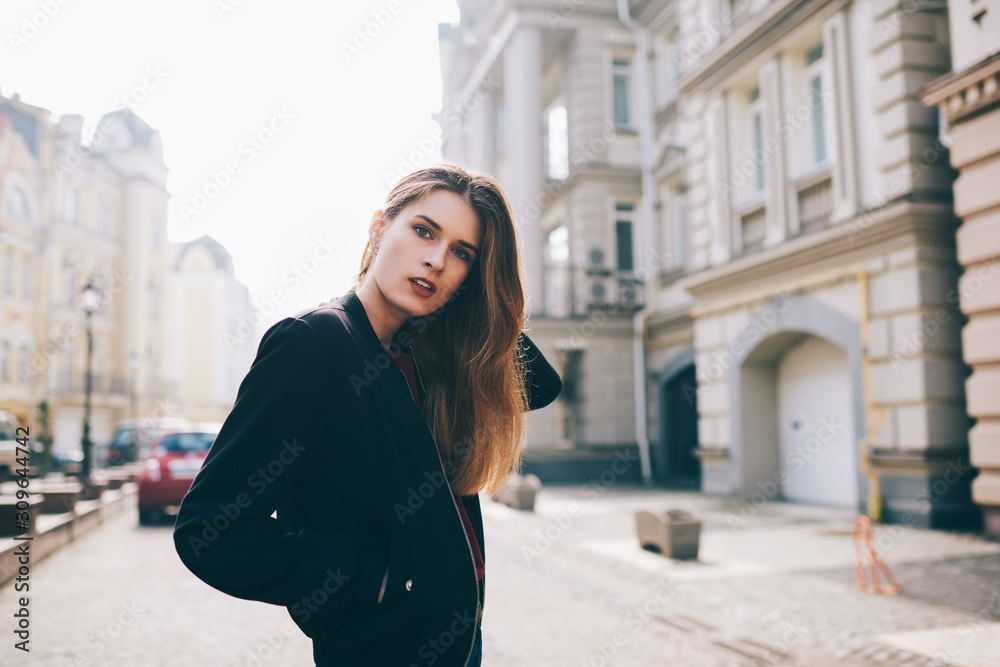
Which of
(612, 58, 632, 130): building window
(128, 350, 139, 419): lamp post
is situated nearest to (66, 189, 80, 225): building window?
(128, 350, 139, 419): lamp post

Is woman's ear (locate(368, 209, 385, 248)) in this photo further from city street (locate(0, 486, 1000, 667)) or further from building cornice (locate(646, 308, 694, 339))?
building cornice (locate(646, 308, 694, 339))

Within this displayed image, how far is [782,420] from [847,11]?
6815mm

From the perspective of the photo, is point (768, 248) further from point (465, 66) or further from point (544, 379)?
point (465, 66)

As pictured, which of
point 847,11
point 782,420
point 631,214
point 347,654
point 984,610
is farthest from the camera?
point 631,214

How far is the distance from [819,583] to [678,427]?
11.4 meters

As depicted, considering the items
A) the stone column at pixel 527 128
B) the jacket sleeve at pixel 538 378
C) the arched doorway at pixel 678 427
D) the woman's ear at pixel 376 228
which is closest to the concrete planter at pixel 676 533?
the jacket sleeve at pixel 538 378

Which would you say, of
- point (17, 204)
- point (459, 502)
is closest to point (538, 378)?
point (459, 502)

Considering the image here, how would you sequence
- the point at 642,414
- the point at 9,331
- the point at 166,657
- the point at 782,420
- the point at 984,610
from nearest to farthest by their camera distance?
1. the point at 166,657
2. the point at 984,610
3. the point at 782,420
4. the point at 642,414
5. the point at 9,331

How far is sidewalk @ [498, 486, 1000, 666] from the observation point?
17.0ft

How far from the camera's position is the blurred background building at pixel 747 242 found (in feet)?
33.5

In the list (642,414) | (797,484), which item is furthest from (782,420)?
(642,414)

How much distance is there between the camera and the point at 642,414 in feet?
63.1

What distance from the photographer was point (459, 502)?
5.81 ft

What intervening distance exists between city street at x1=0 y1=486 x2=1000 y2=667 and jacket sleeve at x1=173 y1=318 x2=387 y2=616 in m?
3.95
